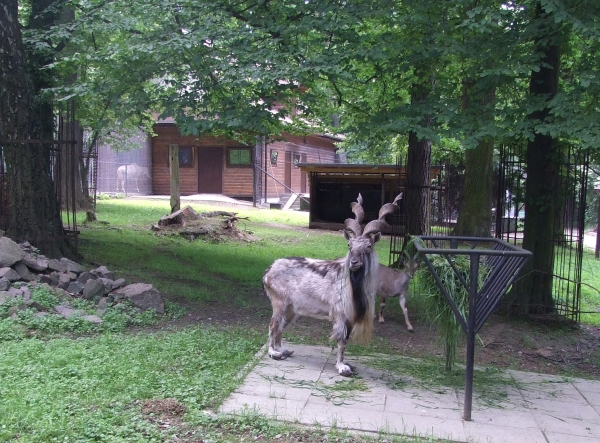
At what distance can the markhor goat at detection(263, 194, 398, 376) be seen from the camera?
5.78 m

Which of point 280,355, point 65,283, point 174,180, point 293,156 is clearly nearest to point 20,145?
point 65,283

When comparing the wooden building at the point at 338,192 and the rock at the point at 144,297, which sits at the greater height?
the wooden building at the point at 338,192

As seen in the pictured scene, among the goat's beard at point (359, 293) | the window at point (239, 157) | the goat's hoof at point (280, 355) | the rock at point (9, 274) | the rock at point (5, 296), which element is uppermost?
the window at point (239, 157)

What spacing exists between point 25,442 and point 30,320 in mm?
3116

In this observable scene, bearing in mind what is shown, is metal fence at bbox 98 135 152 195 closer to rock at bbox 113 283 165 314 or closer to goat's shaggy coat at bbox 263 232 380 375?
rock at bbox 113 283 165 314

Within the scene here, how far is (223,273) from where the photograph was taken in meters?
11.4

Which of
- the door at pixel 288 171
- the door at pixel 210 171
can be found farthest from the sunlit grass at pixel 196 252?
the door at pixel 288 171

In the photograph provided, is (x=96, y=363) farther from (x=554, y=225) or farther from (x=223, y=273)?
(x=554, y=225)

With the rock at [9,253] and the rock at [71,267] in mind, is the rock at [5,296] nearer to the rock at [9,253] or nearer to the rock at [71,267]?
the rock at [9,253]

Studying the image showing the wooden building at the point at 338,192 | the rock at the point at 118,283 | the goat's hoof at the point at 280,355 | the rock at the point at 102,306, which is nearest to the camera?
the goat's hoof at the point at 280,355

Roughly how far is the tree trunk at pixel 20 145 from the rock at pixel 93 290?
74.1 inches

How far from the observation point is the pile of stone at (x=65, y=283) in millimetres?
7605

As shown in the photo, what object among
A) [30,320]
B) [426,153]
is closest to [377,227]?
[30,320]

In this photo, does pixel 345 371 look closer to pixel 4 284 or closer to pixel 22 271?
pixel 4 284
